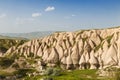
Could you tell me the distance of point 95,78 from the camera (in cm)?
17162

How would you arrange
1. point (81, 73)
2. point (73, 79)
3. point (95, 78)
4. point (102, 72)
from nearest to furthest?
1. point (73, 79)
2. point (95, 78)
3. point (102, 72)
4. point (81, 73)

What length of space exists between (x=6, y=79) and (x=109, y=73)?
69.5m

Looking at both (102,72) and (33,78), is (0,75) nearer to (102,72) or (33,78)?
(33,78)

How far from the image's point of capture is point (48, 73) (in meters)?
189

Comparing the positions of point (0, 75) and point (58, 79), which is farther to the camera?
point (0, 75)

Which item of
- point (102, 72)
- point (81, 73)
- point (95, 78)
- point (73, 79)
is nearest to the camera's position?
point (73, 79)

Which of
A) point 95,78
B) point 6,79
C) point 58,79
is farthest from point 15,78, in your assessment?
point 95,78

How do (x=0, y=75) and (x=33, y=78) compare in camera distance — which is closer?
(x=33, y=78)

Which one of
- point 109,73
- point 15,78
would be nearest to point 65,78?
point 109,73

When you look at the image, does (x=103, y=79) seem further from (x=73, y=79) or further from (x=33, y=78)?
(x=33, y=78)

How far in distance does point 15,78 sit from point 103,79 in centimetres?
6508

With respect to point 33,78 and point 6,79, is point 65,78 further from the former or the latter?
point 6,79

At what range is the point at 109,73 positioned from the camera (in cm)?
17662

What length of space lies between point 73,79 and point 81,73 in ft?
119
